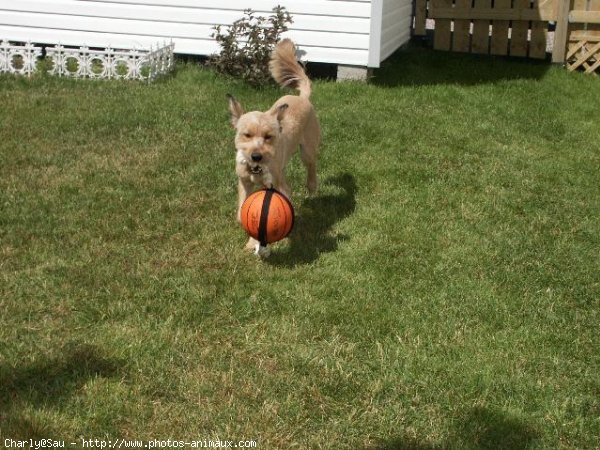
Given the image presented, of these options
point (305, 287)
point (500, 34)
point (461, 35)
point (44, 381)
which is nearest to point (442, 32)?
point (461, 35)

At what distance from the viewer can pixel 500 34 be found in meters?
16.2

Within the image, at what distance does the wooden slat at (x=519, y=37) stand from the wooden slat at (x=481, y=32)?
0.55 m

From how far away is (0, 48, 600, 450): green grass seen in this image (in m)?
4.00

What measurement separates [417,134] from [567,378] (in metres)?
5.73

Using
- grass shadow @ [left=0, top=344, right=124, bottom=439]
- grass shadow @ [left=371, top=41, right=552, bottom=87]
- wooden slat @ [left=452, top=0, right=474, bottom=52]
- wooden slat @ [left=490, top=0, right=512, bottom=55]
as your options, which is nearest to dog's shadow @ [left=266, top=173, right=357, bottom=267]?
grass shadow @ [left=0, top=344, right=124, bottom=439]

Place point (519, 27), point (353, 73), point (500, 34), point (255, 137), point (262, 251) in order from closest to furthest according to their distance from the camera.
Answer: point (255, 137) < point (262, 251) < point (353, 73) < point (519, 27) < point (500, 34)

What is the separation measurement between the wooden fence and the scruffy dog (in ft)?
33.1

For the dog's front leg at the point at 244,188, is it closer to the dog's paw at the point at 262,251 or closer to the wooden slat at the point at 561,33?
the dog's paw at the point at 262,251

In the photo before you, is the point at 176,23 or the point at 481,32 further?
the point at 481,32

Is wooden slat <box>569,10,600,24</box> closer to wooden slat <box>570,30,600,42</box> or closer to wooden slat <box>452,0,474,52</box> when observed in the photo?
wooden slat <box>570,30,600,42</box>

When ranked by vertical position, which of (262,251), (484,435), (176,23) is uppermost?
(176,23)

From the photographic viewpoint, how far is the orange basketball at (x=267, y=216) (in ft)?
18.2

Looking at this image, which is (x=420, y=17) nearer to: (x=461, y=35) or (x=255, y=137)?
(x=461, y=35)

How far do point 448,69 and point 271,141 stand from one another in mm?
9377
